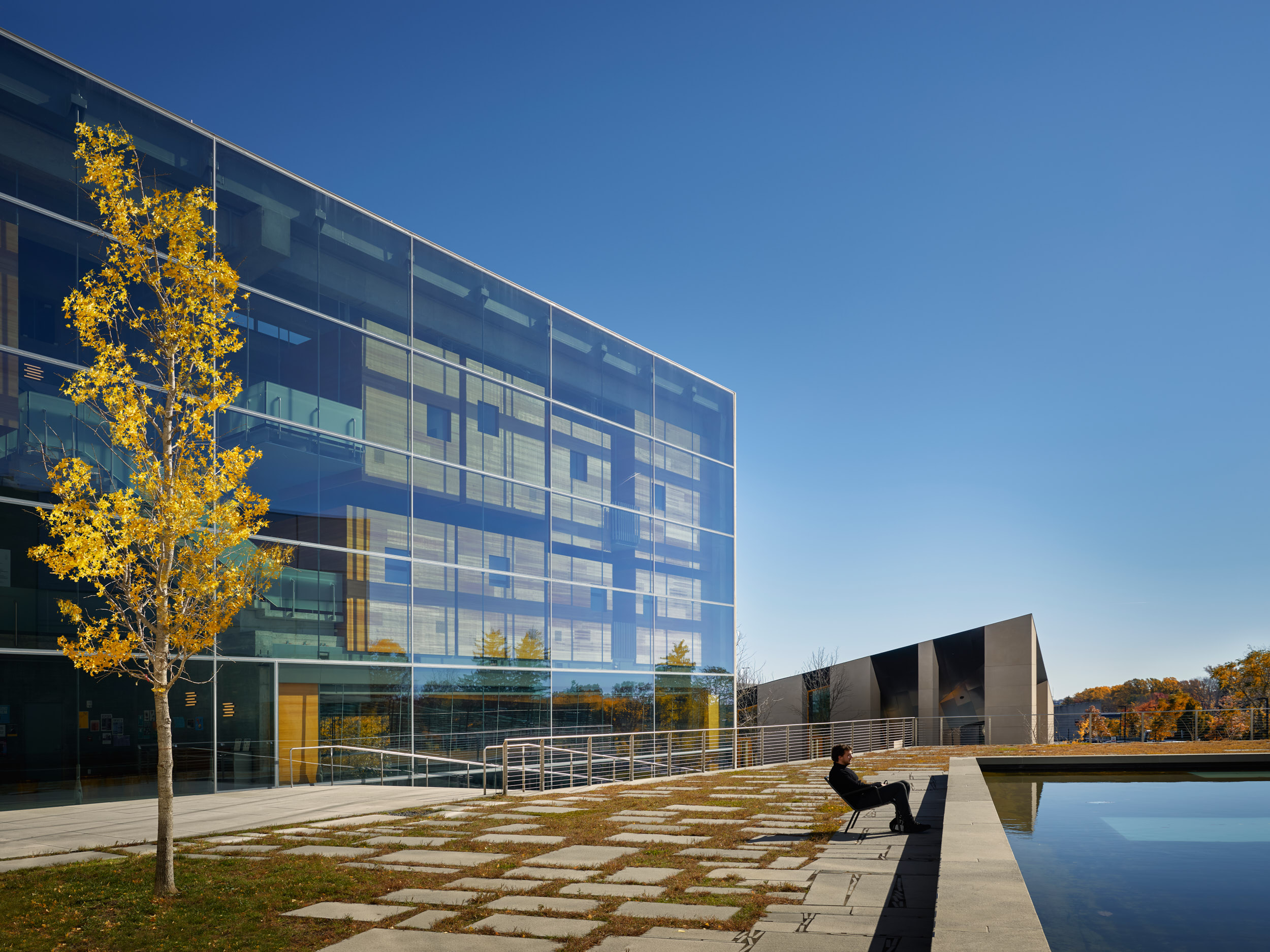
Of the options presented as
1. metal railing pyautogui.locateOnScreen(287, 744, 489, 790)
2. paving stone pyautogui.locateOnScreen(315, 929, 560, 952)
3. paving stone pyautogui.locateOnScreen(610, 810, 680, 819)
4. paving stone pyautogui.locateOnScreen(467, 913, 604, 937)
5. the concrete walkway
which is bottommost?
metal railing pyautogui.locateOnScreen(287, 744, 489, 790)

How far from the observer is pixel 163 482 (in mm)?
8484

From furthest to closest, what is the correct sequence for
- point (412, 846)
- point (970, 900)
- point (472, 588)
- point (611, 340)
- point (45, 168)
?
point (611, 340), point (472, 588), point (45, 168), point (412, 846), point (970, 900)

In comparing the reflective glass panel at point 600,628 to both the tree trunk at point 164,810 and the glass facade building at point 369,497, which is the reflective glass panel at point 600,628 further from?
the tree trunk at point 164,810

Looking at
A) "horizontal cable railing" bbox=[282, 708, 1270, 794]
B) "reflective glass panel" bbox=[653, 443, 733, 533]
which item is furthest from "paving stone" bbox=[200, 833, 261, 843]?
"reflective glass panel" bbox=[653, 443, 733, 533]

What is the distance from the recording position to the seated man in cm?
1041

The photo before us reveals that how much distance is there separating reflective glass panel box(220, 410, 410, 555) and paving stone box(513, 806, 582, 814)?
837 centimetres

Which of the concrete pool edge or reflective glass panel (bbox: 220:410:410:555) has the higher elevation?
reflective glass panel (bbox: 220:410:410:555)

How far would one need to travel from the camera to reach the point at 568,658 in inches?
1074

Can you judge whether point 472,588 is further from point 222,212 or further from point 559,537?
point 222,212

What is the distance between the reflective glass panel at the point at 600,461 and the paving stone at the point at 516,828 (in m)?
15.9

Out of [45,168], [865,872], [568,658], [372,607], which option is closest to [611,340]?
[568,658]

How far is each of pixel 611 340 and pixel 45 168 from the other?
54.1ft

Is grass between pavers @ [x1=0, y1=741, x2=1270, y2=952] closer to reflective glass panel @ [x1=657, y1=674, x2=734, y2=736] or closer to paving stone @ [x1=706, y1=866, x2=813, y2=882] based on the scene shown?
paving stone @ [x1=706, y1=866, x2=813, y2=882]

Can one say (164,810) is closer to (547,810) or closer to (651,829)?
(651,829)
